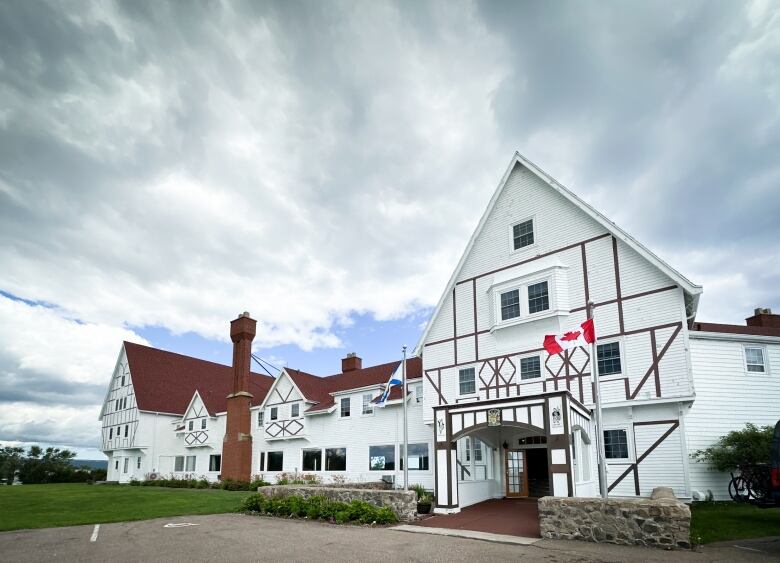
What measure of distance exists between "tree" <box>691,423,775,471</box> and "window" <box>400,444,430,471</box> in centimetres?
1253

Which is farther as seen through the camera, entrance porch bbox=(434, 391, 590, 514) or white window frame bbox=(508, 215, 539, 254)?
white window frame bbox=(508, 215, 539, 254)

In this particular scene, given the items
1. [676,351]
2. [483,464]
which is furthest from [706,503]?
[483,464]

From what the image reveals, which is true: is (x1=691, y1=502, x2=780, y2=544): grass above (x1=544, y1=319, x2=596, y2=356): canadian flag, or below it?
below

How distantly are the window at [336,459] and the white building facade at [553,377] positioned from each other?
0.10 m

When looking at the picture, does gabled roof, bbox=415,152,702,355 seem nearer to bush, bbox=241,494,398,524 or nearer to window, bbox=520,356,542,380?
window, bbox=520,356,542,380

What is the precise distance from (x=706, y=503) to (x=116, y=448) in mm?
44153

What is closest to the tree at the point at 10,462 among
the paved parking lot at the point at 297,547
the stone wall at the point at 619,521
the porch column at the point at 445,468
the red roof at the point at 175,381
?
the red roof at the point at 175,381

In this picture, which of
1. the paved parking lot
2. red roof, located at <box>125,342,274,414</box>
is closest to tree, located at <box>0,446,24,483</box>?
red roof, located at <box>125,342,274,414</box>

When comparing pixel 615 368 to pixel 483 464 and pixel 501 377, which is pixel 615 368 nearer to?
pixel 501 377

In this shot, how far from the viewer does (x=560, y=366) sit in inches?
834

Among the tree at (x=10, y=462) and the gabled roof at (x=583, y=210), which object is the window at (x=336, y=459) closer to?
the gabled roof at (x=583, y=210)

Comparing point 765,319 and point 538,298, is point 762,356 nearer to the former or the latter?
point 765,319

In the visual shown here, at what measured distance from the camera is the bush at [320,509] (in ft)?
54.2

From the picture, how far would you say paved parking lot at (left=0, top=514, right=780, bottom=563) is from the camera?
36.7 feet
